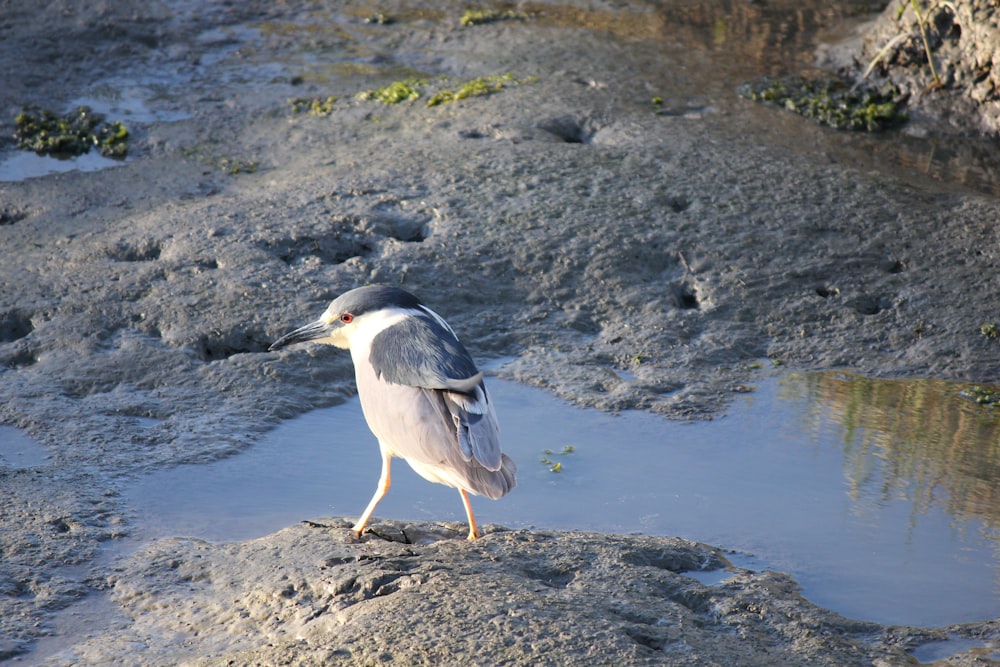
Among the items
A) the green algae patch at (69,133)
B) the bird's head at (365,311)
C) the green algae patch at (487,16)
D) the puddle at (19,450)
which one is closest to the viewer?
the bird's head at (365,311)

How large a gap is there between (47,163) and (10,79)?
1238mm

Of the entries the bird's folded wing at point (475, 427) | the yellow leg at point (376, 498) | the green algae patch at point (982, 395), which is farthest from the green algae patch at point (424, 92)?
the bird's folded wing at point (475, 427)

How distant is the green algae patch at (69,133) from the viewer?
23.8ft

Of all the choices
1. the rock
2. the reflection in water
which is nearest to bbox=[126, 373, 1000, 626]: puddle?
the reflection in water

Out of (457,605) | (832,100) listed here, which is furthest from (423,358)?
(832,100)

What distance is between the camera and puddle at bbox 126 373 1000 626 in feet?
12.8

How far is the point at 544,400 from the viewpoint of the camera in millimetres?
5027

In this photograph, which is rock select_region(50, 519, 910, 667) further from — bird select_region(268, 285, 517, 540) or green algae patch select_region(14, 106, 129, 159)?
green algae patch select_region(14, 106, 129, 159)

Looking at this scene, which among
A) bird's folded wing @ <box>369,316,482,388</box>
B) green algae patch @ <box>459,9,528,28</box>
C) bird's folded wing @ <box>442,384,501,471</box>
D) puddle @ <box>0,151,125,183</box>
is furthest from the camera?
green algae patch @ <box>459,9,528,28</box>

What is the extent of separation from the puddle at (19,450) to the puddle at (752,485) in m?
0.49

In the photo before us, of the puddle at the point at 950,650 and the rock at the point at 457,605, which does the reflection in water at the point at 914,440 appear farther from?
the rock at the point at 457,605

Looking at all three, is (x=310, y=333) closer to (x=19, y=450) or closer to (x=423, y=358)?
(x=423, y=358)

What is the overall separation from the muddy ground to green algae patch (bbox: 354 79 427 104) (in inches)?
2.7

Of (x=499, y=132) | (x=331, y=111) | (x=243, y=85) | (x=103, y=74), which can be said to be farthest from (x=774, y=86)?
(x=103, y=74)
